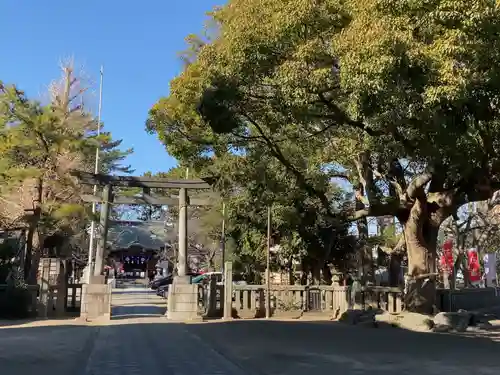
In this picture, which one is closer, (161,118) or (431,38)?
(431,38)

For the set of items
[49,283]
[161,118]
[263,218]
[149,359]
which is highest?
[161,118]

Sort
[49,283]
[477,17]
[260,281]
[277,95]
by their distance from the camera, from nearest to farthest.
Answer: [477,17]
[277,95]
[49,283]
[260,281]

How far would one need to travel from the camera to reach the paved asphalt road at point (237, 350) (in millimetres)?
9078

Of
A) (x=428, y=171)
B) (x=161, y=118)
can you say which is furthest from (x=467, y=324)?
(x=161, y=118)

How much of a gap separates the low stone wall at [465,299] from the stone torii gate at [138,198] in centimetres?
856

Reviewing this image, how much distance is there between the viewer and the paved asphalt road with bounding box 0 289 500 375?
9078 millimetres

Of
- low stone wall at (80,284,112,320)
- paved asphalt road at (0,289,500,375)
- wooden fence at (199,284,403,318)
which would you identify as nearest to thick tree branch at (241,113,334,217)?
wooden fence at (199,284,403,318)

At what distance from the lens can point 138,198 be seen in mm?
20594

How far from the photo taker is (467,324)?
1519cm

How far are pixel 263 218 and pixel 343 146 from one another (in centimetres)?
910

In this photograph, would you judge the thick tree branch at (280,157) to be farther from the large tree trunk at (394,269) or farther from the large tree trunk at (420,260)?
the large tree trunk at (394,269)

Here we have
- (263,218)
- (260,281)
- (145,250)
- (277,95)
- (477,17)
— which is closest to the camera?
(477,17)

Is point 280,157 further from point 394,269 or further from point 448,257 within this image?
point 448,257

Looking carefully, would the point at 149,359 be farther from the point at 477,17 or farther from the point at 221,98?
the point at 477,17
